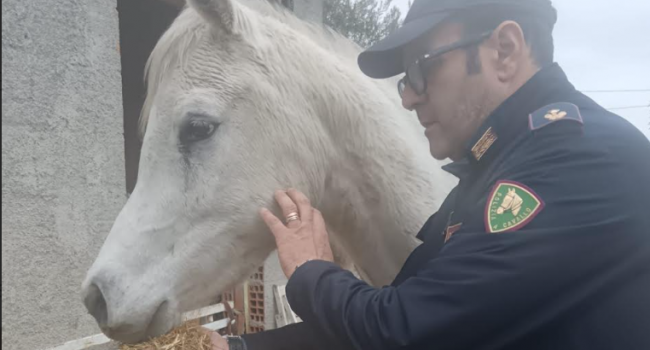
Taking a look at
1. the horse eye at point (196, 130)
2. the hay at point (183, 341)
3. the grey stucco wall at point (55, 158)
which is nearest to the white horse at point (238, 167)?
the horse eye at point (196, 130)

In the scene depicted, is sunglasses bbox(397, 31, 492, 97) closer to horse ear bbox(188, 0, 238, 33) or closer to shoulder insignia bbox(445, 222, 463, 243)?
shoulder insignia bbox(445, 222, 463, 243)

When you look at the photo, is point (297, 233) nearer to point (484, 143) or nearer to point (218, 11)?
point (484, 143)

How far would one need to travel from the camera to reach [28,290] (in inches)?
116

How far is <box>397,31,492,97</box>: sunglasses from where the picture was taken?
4.13 ft

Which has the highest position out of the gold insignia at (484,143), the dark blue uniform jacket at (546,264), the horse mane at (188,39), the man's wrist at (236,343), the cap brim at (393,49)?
the horse mane at (188,39)

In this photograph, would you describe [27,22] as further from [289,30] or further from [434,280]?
[434,280]

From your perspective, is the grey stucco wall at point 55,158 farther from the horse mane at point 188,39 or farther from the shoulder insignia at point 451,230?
the shoulder insignia at point 451,230

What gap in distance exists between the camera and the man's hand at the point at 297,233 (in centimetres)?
136

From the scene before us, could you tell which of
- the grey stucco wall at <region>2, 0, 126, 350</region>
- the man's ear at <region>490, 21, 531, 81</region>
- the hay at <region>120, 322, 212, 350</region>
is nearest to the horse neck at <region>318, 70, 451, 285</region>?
the man's ear at <region>490, 21, 531, 81</region>

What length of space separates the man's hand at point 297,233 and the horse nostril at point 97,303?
526 millimetres

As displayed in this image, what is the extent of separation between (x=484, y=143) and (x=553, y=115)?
0.19m

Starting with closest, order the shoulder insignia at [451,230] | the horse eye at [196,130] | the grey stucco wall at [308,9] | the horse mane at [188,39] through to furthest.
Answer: the shoulder insignia at [451,230]
the horse eye at [196,130]
the horse mane at [188,39]
the grey stucco wall at [308,9]

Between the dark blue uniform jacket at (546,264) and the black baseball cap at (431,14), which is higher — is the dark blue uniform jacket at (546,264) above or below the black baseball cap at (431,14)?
below

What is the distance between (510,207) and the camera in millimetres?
986
